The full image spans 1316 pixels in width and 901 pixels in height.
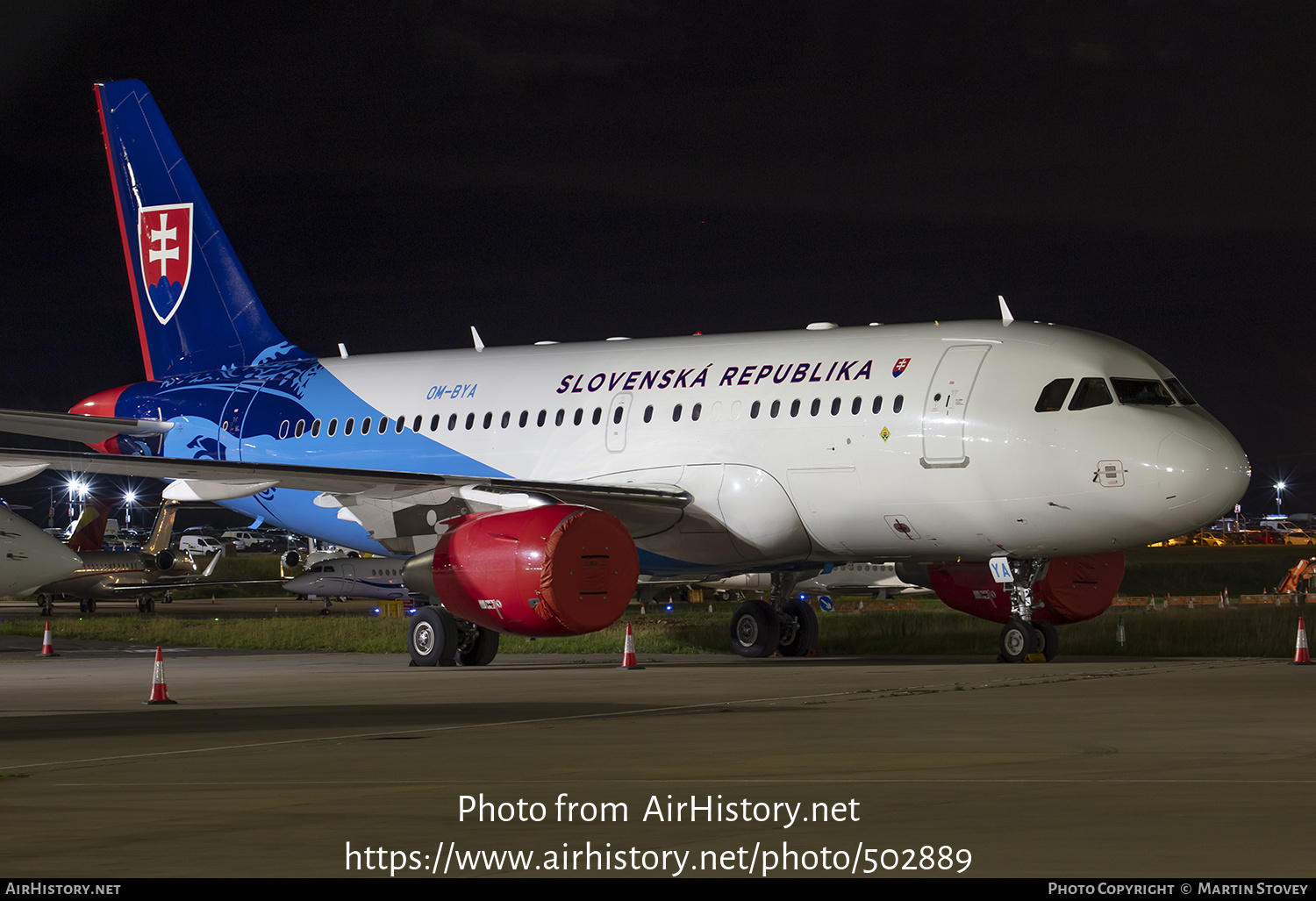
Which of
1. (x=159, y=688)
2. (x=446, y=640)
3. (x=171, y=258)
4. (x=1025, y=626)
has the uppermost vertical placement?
(x=171, y=258)

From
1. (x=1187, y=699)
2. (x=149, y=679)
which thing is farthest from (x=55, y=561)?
(x=1187, y=699)

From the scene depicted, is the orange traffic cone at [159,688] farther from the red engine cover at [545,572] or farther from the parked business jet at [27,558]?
the red engine cover at [545,572]

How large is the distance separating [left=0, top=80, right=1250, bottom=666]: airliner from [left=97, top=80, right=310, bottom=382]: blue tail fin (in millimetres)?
1295

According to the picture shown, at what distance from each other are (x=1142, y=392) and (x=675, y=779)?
1502cm

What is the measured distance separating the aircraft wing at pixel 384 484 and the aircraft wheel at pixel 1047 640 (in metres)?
5.70

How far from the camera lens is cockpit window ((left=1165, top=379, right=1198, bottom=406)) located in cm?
2491

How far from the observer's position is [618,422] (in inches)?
1118

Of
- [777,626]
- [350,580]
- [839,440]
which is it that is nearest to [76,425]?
[777,626]

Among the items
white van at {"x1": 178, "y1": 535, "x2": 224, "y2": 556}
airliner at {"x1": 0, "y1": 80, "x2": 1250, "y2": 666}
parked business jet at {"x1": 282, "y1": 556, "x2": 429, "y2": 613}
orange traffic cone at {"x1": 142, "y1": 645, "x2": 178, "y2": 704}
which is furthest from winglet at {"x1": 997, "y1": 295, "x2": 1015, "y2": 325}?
white van at {"x1": 178, "y1": 535, "x2": 224, "y2": 556}

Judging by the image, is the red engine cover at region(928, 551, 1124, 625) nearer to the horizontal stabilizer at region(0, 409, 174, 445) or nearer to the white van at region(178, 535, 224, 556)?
the horizontal stabilizer at region(0, 409, 174, 445)

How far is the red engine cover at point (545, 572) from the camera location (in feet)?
77.9

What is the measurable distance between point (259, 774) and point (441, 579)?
12.8 metres

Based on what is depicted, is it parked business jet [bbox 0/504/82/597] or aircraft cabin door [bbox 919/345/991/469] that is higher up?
aircraft cabin door [bbox 919/345/991/469]

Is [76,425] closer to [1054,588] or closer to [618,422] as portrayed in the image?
[618,422]
